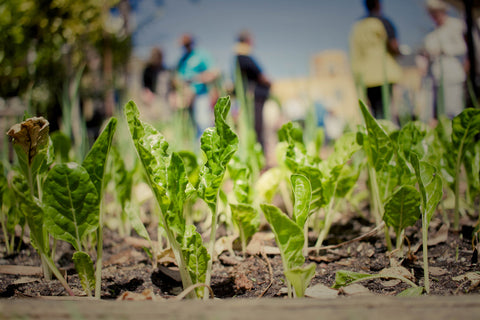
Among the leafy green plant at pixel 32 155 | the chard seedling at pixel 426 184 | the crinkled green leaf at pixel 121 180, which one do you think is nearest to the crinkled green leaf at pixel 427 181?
the chard seedling at pixel 426 184

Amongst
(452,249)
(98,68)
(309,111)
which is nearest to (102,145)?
(452,249)

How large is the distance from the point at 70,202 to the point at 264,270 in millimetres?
476

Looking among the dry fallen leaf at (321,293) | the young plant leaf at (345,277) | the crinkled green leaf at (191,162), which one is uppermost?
the crinkled green leaf at (191,162)

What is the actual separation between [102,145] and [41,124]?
12cm

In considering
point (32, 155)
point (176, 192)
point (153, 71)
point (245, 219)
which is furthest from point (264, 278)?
point (153, 71)

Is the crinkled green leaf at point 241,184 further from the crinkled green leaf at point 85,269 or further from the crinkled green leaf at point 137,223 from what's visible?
the crinkled green leaf at point 85,269

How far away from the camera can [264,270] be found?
2.67ft

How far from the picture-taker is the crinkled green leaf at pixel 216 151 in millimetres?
609

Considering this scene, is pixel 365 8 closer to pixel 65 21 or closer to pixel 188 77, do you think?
pixel 188 77

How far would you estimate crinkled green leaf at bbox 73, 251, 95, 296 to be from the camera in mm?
624

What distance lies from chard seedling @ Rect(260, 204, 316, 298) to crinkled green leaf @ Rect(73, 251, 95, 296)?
0.36 m

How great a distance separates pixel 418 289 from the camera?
60cm

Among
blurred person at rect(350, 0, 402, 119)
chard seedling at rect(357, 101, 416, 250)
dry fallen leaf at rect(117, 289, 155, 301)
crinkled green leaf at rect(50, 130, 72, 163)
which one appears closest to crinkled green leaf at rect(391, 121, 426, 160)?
chard seedling at rect(357, 101, 416, 250)

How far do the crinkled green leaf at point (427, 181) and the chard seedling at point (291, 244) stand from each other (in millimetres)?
257
